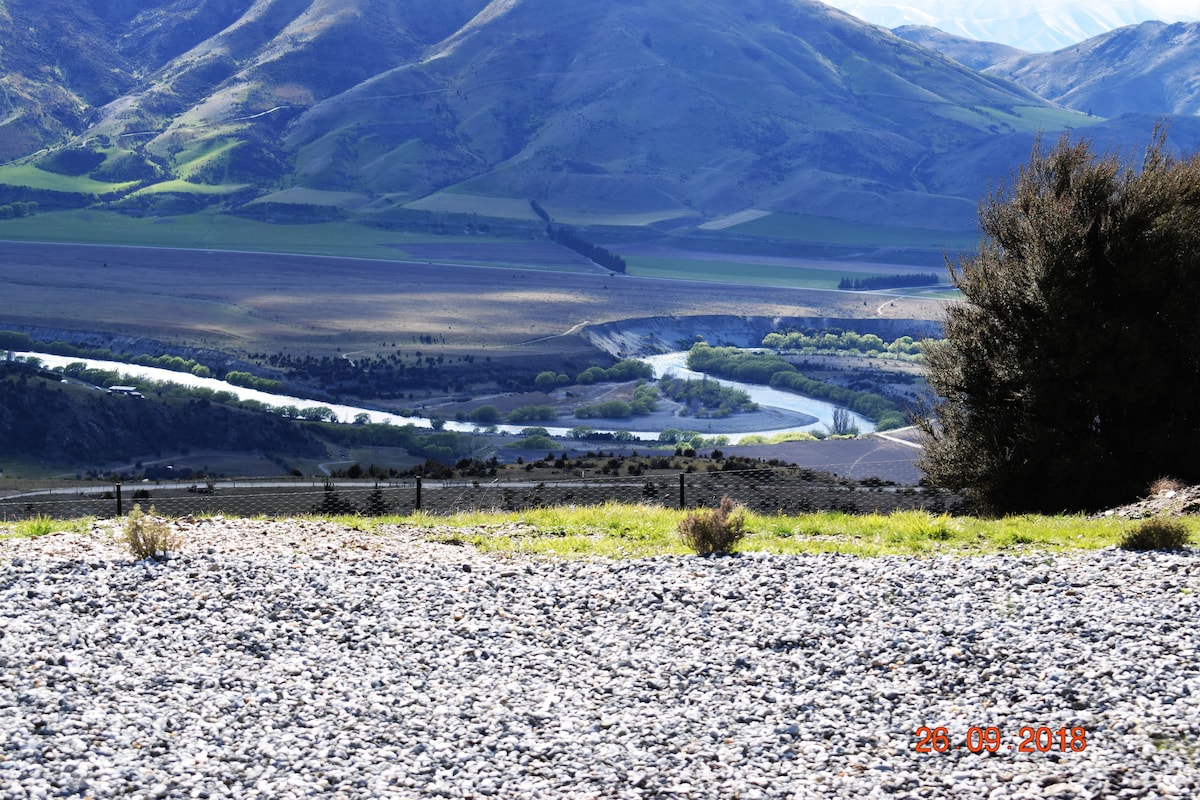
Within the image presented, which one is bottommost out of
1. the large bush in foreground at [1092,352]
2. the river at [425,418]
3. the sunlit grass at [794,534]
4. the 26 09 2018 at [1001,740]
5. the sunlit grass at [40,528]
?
the 26 09 2018 at [1001,740]

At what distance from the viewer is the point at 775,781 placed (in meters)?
8.73

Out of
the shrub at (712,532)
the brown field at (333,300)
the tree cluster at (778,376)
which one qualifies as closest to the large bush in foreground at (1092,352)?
the shrub at (712,532)

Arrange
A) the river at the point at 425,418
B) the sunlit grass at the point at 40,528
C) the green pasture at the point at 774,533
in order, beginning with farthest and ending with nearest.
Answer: the river at the point at 425,418
the sunlit grass at the point at 40,528
the green pasture at the point at 774,533

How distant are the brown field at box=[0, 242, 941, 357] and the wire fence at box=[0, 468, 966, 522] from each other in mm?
106826

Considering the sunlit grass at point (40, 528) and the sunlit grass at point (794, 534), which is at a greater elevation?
the sunlit grass at point (40, 528)

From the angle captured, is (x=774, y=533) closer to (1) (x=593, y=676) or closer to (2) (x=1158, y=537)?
(2) (x=1158, y=537)

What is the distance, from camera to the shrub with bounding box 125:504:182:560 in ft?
44.8

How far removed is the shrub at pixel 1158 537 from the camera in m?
13.6

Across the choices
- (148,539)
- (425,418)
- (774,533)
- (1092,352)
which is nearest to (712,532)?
(774,533)

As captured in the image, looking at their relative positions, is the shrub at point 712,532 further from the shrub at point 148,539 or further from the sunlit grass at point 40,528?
the sunlit grass at point 40,528

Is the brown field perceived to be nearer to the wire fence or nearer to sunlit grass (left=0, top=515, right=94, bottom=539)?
the wire fence

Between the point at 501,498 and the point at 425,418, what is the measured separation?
84.7 meters

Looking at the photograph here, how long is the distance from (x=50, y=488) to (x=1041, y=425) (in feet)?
107

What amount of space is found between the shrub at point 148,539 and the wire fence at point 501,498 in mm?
8242
